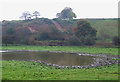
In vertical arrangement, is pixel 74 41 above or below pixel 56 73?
below

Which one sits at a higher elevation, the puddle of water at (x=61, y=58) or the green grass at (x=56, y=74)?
the green grass at (x=56, y=74)

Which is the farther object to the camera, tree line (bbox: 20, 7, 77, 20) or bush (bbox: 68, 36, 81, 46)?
tree line (bbox: 20, 7, 77, 20)

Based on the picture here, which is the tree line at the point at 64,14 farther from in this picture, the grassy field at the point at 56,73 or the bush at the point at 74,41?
the grassy field at the point at 56,73

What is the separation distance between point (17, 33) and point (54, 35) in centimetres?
1191

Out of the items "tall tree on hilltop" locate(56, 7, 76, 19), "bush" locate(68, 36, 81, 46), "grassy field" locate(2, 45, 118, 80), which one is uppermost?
"tall tree on hilltop" locate(56, 7, 76, 19)

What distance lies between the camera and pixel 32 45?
6306cm

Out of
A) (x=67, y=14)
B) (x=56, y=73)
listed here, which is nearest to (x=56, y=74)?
(x=56, y=73)

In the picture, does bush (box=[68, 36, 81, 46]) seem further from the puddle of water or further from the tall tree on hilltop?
the tall tree on hilltop

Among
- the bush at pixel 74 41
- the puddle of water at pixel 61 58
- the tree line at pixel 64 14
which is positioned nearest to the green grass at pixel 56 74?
the puddle of water at pixel 61 58

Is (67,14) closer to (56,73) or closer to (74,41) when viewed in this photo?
(74,41)

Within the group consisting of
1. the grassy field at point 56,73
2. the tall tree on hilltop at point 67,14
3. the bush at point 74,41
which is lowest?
the bush at point 74,41

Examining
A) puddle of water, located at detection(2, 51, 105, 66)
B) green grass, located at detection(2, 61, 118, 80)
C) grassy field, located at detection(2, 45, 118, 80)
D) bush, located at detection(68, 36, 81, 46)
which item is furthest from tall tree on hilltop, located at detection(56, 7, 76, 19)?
green grass, located at detection(2, 61, 118, 80)

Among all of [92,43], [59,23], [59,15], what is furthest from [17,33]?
[59,15]

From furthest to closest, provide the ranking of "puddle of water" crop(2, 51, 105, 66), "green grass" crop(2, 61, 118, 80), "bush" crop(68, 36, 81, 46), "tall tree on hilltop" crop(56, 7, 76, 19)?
"tall tree on hilltop" crop(56, 7, 76, 19) → "bush" crop(68, 36, 81, 46) → "puddle of water" crop(2, 51, 105, 66) → "green grass" crop(2, 61, 118, 80)
